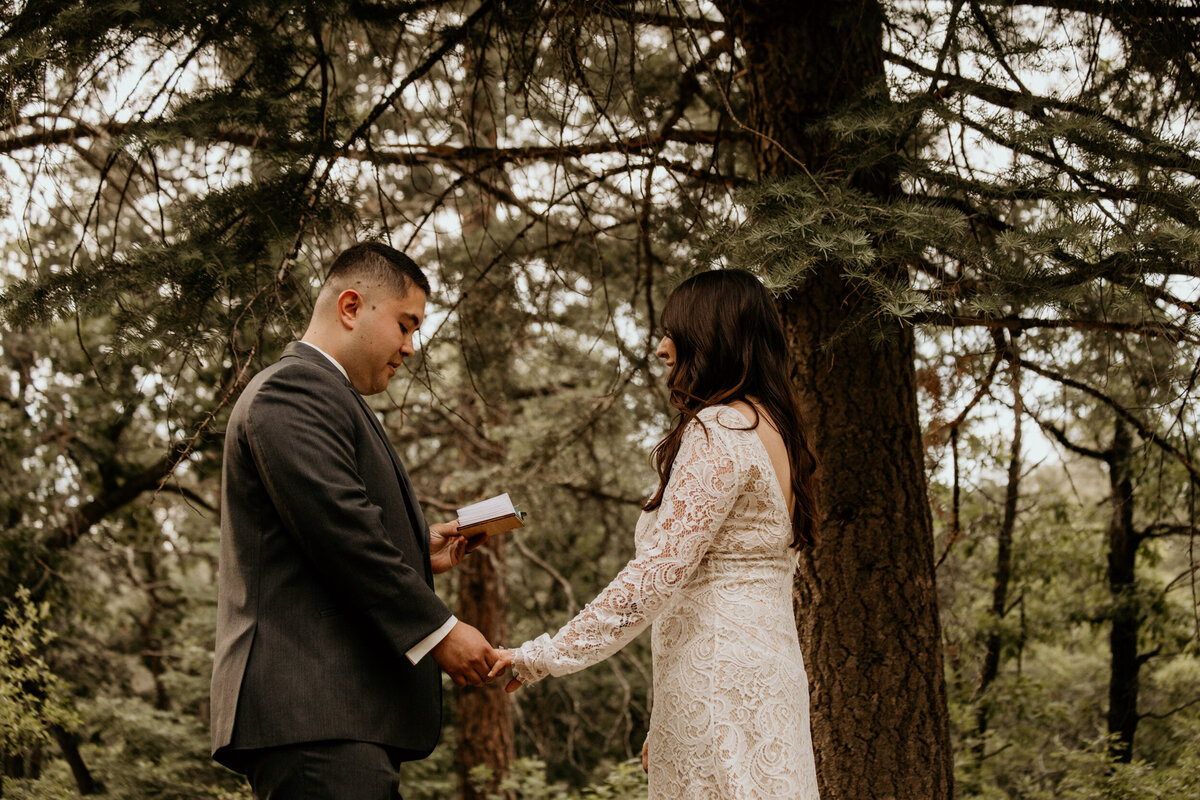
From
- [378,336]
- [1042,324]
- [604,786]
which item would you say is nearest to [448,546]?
[378,336]

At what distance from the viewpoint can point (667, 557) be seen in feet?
7.43

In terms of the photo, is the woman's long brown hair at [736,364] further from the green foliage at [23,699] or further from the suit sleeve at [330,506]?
the green foliage at [23,699]

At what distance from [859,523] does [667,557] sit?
1350mm

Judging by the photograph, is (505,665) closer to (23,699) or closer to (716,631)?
(716,631)

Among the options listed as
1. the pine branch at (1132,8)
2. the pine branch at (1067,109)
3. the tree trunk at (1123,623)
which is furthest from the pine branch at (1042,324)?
the tree trunk at (1123,623)

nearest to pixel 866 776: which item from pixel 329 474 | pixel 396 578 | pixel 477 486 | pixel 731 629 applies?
pixel 731 629

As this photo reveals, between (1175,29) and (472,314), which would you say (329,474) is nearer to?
(1175,29)

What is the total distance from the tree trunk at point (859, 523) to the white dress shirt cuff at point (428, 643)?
1687 millimetres

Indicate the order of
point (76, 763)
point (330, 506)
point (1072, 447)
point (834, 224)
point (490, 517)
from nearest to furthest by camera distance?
point (330, 506)
point (490, 517)
point (834, 224)
point (1072, 447)
point (76, 763)

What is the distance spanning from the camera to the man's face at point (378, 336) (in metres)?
2.42

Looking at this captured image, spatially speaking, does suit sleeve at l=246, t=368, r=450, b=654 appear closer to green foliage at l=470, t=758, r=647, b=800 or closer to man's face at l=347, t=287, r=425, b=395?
man's face at l=347, t=287, r=425, b=395

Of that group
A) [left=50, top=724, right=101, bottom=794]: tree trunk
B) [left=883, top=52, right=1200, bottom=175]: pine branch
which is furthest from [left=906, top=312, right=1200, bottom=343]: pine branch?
[left=50, top=724, right=101, bottom=794]: tree trunk

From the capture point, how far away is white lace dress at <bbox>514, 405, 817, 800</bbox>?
2.23 metres

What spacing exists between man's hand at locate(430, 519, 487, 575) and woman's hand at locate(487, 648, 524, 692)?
476 millimetres
